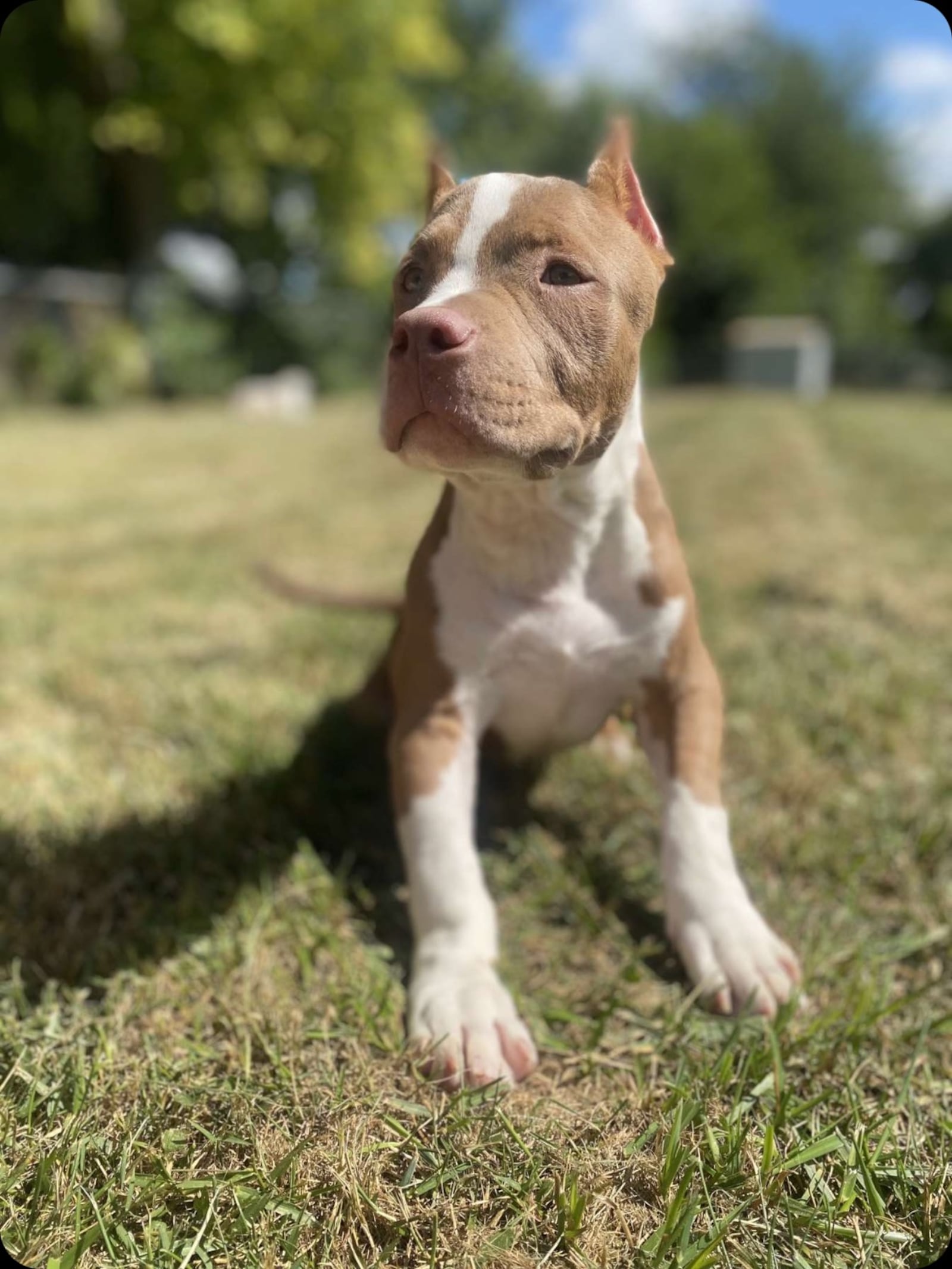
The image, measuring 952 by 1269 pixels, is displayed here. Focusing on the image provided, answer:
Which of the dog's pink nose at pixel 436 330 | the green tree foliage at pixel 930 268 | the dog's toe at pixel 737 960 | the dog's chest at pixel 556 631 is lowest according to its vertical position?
the dog's toe at pixel 737 960

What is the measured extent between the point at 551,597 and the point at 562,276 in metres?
0.59

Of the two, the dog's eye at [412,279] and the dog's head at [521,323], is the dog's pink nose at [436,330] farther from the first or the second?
the dog's eye at [412,279]

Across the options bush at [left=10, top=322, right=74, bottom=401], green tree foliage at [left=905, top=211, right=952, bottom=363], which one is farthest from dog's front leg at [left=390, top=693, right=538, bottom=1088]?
green tree foliage at [left=905, top=211, right=952, bottom=363]

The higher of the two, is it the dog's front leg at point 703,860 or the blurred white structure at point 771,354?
the dog's front leg at point 703,860

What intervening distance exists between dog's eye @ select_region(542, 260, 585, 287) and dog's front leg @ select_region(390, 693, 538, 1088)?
0.78 metres

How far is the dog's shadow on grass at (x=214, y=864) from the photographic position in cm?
183

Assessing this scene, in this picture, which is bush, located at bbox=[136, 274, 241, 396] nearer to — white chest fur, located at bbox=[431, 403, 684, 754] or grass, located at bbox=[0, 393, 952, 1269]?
grass, located at bbox=[0, 393, 952, 1269]

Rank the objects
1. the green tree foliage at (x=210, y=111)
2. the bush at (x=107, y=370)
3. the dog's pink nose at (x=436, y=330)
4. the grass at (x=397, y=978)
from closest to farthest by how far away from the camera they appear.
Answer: the grass at (x=397, y=978) → the dog's pink nose at (x=436, y=330) → the green tree foliage at (x=210, y=111) → the bush at (x=107, y=370)

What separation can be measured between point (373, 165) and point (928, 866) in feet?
54.4

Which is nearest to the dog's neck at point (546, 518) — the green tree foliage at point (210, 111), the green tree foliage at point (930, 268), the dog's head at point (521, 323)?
the dog's head at point (521, 323)

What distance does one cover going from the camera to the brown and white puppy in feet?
4.93

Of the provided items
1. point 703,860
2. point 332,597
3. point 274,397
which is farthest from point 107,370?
A: point 703,860

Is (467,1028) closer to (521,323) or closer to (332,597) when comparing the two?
(521,323)

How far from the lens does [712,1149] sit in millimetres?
1327
